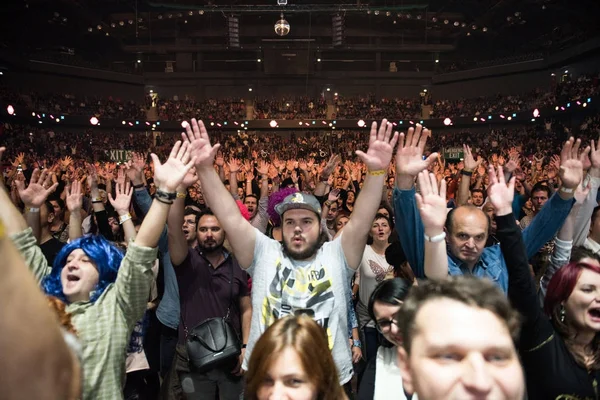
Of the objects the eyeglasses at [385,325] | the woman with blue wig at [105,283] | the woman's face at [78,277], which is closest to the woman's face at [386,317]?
the eyeglasses at [385,325]

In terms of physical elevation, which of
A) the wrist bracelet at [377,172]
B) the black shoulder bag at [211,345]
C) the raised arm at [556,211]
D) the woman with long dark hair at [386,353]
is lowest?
the black shoulder bag at [211,345]

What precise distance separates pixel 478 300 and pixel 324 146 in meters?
28.1

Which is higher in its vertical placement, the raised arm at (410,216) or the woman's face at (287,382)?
the raised arm at (410,216)

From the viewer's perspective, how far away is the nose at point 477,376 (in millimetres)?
1081

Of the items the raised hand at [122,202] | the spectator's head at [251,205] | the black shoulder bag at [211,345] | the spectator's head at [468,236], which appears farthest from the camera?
the spectator's head at [251,205]

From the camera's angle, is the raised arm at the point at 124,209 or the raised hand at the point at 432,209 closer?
the raised hand at the point at 432,209

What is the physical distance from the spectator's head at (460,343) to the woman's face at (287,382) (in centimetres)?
44

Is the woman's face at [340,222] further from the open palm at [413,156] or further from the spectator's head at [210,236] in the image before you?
the open palm at [413,156]

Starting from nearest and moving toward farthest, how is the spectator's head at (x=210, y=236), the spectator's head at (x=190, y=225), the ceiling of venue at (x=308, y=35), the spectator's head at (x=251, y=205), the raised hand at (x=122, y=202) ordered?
1. the raised hand at (x=122, y=202)
2. the spectator's head at (x=210, y=236)
3. the spectator's head at (x=190, y=225)
4. the spectator's head at (x=251, y=205)
5. the ceiling of venue at (x=308, y=35)

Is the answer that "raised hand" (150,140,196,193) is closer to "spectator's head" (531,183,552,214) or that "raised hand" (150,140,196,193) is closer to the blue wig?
the blue wig

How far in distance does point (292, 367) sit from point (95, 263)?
3.55 feet

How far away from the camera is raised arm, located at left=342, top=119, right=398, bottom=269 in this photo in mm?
2652

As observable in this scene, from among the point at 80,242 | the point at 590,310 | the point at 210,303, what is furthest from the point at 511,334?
the point at 210,303

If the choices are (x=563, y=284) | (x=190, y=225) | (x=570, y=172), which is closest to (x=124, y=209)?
(x=190, y=225)
